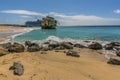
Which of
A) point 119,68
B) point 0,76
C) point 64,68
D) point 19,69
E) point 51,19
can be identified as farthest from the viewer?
point 51,19

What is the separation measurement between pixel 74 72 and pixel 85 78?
0.80m

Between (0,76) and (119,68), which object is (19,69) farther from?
(119,68)

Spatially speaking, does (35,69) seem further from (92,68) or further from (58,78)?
(92,68)

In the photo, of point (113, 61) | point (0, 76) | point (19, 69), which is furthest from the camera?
point (113, 61)

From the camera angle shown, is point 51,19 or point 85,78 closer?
point 85,78

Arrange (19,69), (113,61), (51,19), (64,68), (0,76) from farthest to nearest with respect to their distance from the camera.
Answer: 1. (51,19)
2. (113,61)
3. (64,68)
4. (19,69)
5. (0,76)

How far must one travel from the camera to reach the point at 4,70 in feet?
33.1

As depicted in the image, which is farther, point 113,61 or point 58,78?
point 113,61

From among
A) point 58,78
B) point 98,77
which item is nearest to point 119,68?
point 98,77

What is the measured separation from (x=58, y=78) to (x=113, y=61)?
5.12 metres

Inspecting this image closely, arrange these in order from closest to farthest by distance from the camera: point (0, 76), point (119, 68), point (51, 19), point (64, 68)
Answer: point (0, 76) → point (64, 68) → point (119, 68) → point (51, 19)

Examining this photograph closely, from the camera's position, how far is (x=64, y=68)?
11.1 metres

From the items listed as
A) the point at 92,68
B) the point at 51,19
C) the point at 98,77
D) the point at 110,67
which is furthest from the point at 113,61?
the point at 51,19

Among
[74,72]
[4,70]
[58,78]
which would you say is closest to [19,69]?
[4,70]
